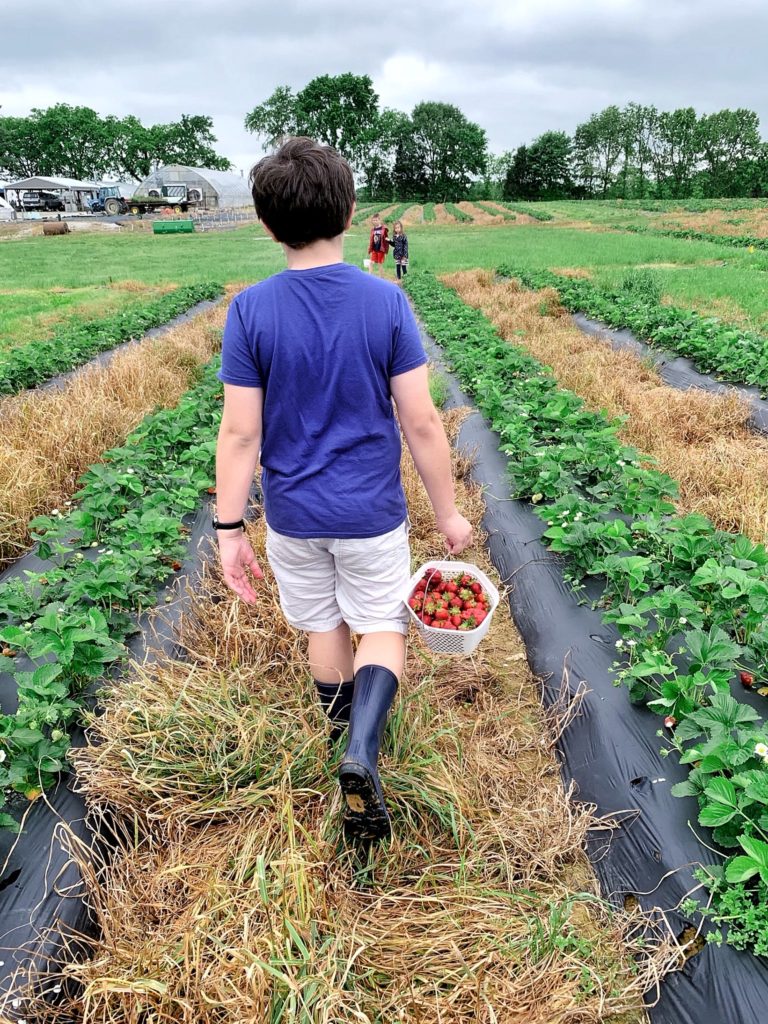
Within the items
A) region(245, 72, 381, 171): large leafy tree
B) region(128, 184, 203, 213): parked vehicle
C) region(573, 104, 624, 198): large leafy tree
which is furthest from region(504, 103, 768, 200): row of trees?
region(128, 184, 203, 213): parked vehicle

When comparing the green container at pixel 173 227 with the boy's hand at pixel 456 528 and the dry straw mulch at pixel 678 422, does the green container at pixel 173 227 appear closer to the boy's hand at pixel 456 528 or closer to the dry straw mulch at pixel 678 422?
the dry straw mulch at pixel 678 422

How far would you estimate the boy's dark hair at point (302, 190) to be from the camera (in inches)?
54.9

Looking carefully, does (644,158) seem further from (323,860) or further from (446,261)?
(323,860)

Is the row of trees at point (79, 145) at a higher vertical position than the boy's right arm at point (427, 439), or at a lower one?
higher

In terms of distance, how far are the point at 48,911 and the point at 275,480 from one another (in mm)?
1296

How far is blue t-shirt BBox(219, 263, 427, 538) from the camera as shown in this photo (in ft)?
4.94

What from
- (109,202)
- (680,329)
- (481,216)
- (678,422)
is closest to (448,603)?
(678,422)

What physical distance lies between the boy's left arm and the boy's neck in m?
0.32

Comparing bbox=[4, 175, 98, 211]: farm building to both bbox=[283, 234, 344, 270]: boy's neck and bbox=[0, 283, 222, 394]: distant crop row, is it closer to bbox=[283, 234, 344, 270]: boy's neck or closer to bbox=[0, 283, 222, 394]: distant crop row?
bbox=[0, 283, 222, 394]: distant crop row

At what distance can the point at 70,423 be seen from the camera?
15.7 feet

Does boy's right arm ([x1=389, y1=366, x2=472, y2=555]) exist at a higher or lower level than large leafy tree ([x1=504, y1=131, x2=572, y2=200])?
lower

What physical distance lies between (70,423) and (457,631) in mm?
3952

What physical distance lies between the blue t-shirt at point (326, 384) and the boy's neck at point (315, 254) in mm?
24

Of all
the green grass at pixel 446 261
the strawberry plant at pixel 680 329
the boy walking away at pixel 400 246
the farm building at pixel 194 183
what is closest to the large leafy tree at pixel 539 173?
the farm building at pixel 194 183
